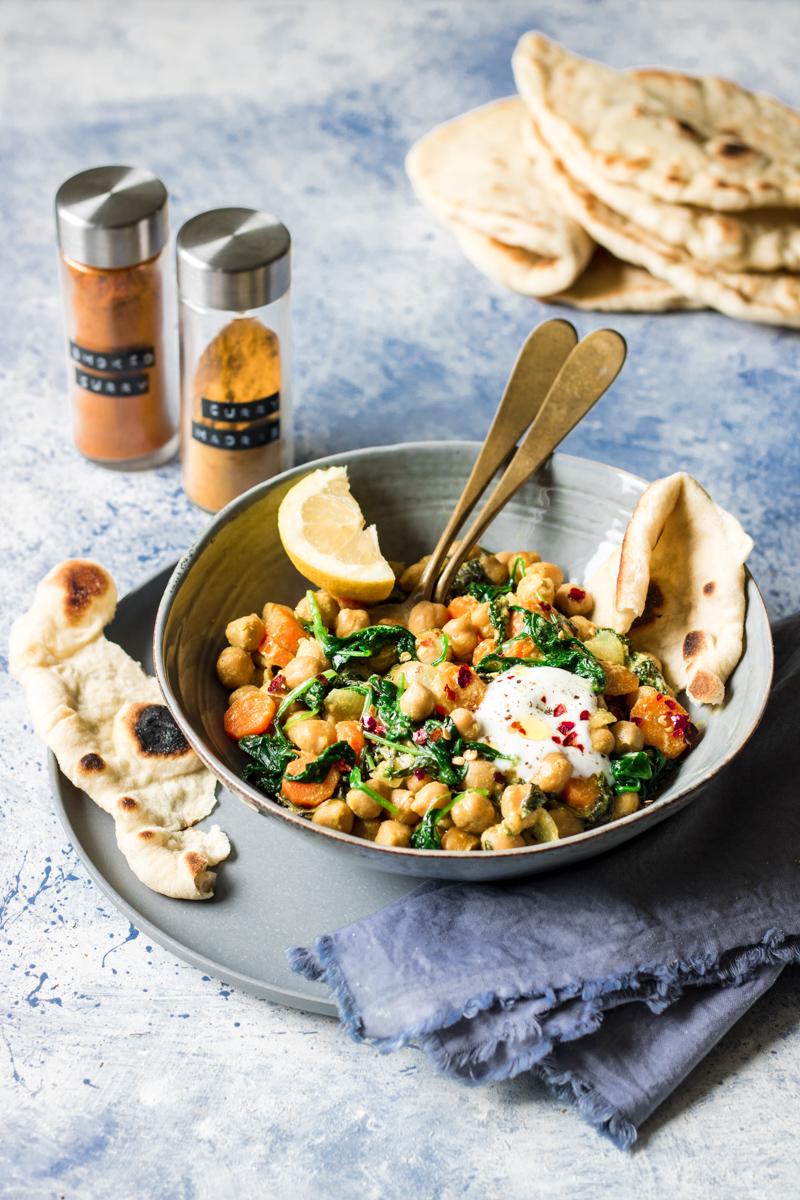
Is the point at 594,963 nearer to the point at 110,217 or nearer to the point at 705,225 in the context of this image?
the point at 110,217

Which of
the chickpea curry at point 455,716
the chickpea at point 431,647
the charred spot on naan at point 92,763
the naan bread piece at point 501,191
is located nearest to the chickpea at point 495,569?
the chickpea curry at point 455,716

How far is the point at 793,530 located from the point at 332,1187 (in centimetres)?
243

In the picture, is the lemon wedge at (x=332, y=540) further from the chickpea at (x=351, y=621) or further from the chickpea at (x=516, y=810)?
the chickpea at (x=516, y=810)

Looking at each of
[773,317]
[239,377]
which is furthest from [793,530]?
[239,377]

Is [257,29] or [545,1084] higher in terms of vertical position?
[257,29]

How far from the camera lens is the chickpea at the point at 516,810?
280cm

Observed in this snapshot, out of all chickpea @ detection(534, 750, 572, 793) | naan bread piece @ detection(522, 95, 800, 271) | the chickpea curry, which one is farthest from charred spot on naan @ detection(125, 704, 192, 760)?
naan bread piece @ detection(522, 95, 800, 271)

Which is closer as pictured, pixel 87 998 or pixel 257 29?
pixel 87 998

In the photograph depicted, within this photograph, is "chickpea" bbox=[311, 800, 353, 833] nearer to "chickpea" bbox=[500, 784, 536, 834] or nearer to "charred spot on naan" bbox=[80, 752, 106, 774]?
"chickpea" bbox=[500, 784, 536, 834]

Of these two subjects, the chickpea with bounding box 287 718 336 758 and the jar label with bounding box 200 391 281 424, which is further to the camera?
the jar label with bounding box 200 391 281 424

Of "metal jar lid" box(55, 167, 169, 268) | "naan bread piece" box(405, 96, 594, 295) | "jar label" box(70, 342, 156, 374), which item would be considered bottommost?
"jar label" box(70, 342, 156, 374)

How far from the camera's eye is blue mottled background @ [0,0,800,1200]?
103 inches

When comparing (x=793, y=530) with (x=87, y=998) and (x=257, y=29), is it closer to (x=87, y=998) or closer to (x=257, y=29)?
(x=87, y=998)

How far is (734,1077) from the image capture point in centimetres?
277
